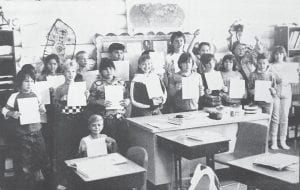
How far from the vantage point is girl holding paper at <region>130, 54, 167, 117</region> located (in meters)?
A: 5.24

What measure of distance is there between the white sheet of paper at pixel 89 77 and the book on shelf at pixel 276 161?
2.87 metres

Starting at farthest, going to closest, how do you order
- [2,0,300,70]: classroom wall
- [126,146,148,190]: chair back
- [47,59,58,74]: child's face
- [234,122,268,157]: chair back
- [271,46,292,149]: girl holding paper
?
[271,46,292,149]: girl holding paper < [2,0,300,70]: classroom wall < [47,59,58,74]: child's face < [234,122,268,157]: chair back < [126,146,148,190]: chair back

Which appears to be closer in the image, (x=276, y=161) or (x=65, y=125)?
(x=276, y=161)

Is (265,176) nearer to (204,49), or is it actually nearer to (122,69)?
(122,69)

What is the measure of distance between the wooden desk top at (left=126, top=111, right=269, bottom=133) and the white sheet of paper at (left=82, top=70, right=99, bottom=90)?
755 mm

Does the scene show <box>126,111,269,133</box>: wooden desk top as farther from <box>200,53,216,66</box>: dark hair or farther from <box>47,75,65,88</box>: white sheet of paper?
<box>47,75,65,88</box>: white sheet of paper

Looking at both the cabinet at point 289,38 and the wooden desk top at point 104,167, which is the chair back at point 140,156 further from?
the cabinet at point 289,38

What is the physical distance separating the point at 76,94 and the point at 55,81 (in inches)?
12.8

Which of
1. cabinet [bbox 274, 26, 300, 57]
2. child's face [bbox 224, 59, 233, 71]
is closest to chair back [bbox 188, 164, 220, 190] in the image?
child's face [bbox 224, 59, 233, 71]

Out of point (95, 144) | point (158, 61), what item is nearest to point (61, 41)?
point (158, 61)

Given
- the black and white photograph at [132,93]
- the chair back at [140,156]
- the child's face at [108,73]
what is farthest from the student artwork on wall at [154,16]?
the chair back at [140,156]

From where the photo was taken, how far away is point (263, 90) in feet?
19.8

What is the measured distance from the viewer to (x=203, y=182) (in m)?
2.94

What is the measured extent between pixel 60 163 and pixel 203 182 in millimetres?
2667
